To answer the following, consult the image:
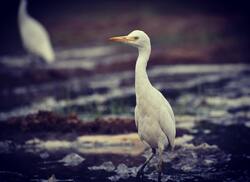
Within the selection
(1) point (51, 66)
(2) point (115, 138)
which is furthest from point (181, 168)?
(1) point (51, 66)

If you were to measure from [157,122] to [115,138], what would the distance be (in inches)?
108

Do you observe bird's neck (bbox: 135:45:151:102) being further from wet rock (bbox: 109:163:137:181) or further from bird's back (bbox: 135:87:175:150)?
wet rock (bbox: 109:163:137:181)

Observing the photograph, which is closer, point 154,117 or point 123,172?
point 154,117

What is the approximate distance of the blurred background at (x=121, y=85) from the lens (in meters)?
10.6

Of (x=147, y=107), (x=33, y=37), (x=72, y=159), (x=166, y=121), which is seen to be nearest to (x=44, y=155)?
(x=72, y=159)

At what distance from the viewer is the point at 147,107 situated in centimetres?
912

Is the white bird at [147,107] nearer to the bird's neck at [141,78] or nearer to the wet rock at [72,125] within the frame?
the bird's neck at [141,78]

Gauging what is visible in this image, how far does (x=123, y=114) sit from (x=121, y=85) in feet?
15.6

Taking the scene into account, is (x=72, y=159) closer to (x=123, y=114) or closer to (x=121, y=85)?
(x=123, y=114)

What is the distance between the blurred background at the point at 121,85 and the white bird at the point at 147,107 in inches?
28.6

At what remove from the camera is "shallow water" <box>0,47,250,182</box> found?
391 inches

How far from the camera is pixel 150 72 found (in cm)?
2070

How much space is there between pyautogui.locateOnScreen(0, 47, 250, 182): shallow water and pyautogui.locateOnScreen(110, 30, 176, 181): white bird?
2.31 feet

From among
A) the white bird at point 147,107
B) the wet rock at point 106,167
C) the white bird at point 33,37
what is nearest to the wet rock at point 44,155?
the wet rock at point 106,167
